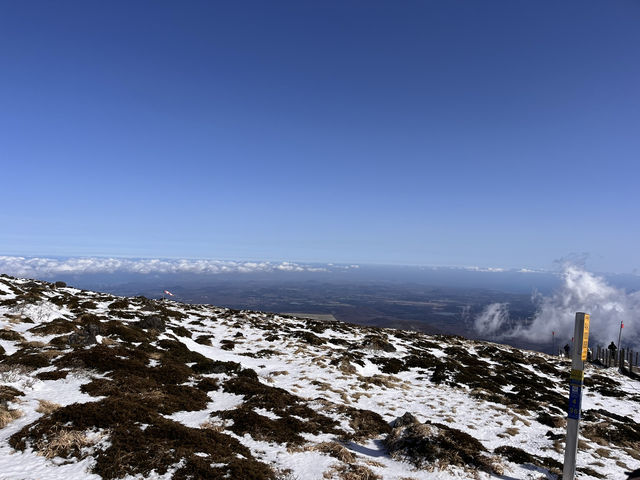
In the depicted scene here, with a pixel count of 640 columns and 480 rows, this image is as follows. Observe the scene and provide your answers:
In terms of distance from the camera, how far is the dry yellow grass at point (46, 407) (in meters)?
10.9

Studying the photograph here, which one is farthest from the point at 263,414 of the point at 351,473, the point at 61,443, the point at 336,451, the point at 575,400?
the point at 575,400

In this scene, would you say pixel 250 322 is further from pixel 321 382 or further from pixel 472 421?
pixel 472 421

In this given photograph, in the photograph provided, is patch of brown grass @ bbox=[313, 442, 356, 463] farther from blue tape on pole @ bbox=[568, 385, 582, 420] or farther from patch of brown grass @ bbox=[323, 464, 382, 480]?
blue tape on pole @ bbox=[568, 385, 582, 420]

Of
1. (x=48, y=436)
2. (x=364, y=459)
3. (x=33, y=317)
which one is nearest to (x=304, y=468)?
(x=364, y=459)

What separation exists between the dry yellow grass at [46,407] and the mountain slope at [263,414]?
69 mm

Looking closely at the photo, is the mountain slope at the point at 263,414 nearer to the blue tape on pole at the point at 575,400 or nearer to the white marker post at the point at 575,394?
the white marker post at the point at 575,394

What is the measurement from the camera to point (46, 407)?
11078 mm

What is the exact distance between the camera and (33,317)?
25.8m

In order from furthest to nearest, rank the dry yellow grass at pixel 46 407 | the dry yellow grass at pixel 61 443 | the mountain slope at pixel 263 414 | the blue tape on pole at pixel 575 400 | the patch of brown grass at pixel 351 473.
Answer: the dry yellow grass at pixel 46 407 → the patch of brown grass at pixel 351 473 → the mountain slope at pixel 263 414 → the blue tape on pole at pixel 575 400 → the dry yellow grass at pixel 61 443

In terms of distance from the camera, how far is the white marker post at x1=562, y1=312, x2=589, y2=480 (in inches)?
343

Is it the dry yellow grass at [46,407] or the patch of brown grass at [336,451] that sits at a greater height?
the dry yellow grass at [46,407]

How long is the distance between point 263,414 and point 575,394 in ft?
36.5

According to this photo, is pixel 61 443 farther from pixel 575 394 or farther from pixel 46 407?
pixel 575 394

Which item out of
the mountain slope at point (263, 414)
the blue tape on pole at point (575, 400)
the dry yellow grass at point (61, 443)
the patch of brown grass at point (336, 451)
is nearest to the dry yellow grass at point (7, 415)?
the mountain slope at point (263, 414)
